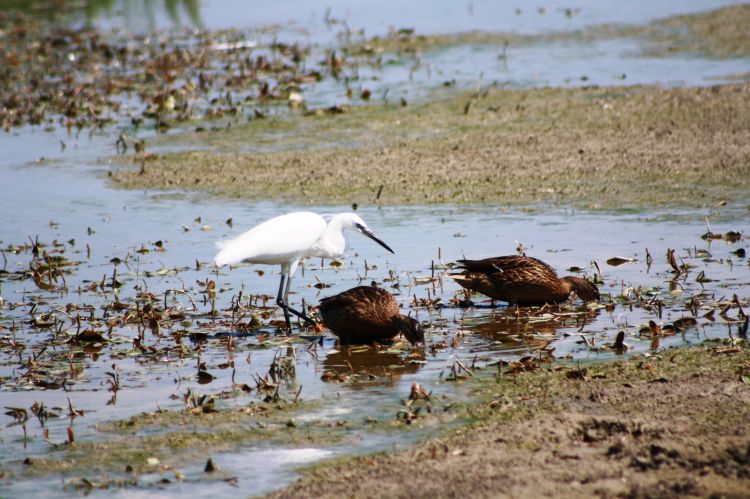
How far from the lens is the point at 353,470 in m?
5.80

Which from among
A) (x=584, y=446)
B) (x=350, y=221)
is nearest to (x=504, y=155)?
(x=350, y=221)

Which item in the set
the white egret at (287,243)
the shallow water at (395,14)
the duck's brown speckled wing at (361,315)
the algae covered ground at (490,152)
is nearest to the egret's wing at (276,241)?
the white egret at (287,243)

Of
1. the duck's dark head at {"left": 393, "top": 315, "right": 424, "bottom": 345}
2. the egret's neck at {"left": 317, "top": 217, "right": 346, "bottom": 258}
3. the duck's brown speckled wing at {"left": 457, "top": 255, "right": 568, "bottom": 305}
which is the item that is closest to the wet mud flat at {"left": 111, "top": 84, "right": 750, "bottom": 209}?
the duck's brown speckled wing at {"left": 457, "top": 255, "right": 568, "bottom": 305}

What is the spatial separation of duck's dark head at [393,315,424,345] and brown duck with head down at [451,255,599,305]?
123 centimetres

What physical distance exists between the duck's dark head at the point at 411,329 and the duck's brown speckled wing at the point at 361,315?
0.13 m

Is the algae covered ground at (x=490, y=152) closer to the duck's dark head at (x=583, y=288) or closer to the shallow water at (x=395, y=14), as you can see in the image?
the duck's dark head at (x=583, y=288)

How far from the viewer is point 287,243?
358 inches

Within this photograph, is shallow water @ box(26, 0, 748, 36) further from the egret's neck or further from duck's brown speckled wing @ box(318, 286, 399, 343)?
duck's brown speckled wing @ box(318, 286, 399, 343)

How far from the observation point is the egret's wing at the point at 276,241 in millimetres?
8898

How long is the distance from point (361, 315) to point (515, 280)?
1.46m

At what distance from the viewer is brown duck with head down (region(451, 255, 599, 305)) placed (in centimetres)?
913

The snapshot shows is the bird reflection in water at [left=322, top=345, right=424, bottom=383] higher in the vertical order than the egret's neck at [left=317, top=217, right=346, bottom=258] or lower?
lower

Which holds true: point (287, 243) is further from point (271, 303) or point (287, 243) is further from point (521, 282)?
point (521, 282)

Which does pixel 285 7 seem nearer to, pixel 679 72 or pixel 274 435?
pixel 679 72
